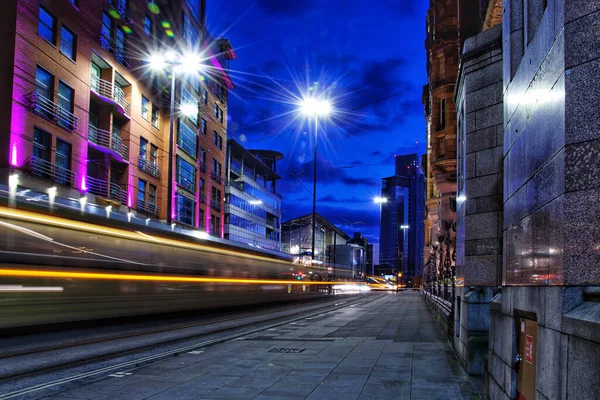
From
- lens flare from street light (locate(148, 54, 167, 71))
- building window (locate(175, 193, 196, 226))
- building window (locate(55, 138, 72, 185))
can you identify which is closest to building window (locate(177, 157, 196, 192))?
building window (locate(175, 193, 196, 226))

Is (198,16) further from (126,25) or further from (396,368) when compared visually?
(396,368)

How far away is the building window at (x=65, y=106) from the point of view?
2836 cm

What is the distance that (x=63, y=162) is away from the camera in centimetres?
2902

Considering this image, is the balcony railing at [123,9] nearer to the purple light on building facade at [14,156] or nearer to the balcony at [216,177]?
the purple light on building facade at [14,156]

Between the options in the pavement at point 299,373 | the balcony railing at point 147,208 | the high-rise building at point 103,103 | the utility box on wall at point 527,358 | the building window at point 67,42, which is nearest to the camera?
the utility box on wall at point 527,358

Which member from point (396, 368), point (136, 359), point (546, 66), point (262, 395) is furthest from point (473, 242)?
point (136, 359)

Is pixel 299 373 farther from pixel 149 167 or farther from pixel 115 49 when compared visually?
pixel 149 167

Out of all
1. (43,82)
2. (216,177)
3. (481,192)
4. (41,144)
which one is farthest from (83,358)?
(216,177)

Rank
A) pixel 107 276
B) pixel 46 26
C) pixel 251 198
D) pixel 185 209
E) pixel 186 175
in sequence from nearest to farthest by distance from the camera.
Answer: pixel 107 276
pixel 46 26
pixel 186 175
pixel 185 209
pixel 251 198

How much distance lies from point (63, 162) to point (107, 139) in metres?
5.03

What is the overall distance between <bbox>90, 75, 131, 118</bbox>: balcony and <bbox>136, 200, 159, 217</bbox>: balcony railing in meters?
6.34

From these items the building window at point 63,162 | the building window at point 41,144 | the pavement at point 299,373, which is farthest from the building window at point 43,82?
the pavement at point 299,373

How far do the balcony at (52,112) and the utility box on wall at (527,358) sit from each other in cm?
2597

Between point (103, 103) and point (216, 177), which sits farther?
point (216, 177)
